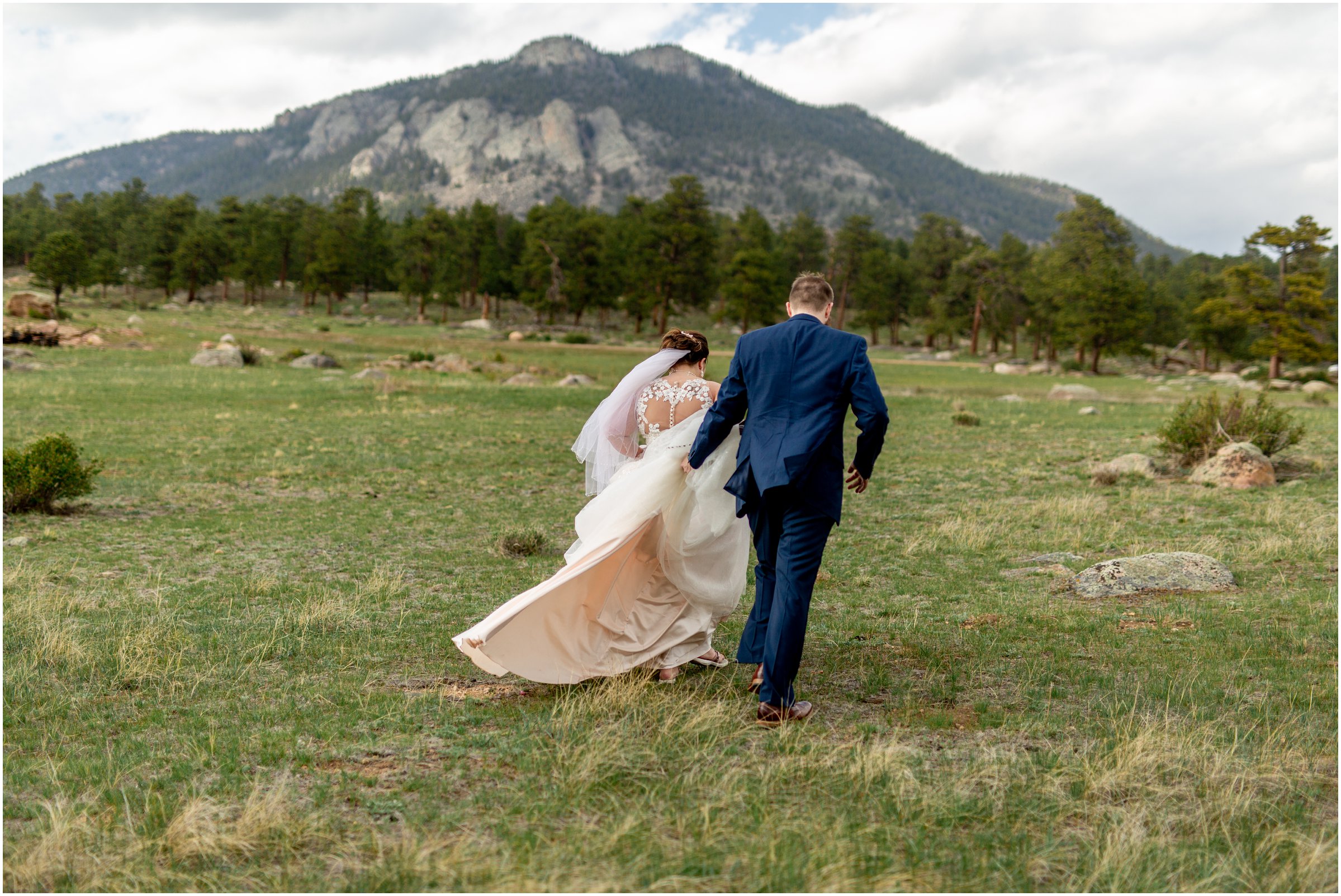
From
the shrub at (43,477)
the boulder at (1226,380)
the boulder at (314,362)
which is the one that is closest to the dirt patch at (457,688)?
the shrub at (43,477)

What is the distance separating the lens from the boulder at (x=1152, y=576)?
9211 mm

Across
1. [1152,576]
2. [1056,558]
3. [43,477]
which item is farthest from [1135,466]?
[43,477]

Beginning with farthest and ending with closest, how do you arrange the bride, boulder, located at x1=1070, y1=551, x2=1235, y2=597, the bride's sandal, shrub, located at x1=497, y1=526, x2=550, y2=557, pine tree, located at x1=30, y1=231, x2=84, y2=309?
pine tree, located at x1=30, y1=231, x2=84, y2=309 < shrub, located at x1=497, y1=526, x2=550, y2=557 < boulder, located at x1=1070, y1=551, x2=1235, y2=597 < the bride's sandal < the bride

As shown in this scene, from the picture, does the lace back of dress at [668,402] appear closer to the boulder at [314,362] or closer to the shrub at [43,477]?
the shrub at [43,477]

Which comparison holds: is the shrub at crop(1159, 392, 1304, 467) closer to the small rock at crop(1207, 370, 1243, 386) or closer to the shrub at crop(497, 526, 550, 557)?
the shrub at crop(497, 526, 550, 557)

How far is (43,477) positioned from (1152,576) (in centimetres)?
1419

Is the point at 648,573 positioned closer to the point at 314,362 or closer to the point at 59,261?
the point at 314,362

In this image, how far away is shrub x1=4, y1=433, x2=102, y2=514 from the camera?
12773 millimetres

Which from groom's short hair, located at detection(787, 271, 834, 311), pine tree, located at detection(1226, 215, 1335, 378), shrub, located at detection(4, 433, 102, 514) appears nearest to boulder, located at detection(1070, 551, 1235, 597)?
groom's short hair, located at detection(787, 271, 834, 311)

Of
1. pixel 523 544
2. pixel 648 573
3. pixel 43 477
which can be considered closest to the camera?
pixel 648 573

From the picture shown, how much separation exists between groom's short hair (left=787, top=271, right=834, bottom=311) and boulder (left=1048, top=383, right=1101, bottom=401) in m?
34.5

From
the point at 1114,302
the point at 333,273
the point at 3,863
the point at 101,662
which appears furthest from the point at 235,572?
the point at 333,273

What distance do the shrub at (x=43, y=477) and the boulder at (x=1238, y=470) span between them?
58.6 ft

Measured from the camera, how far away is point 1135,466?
17.1m
